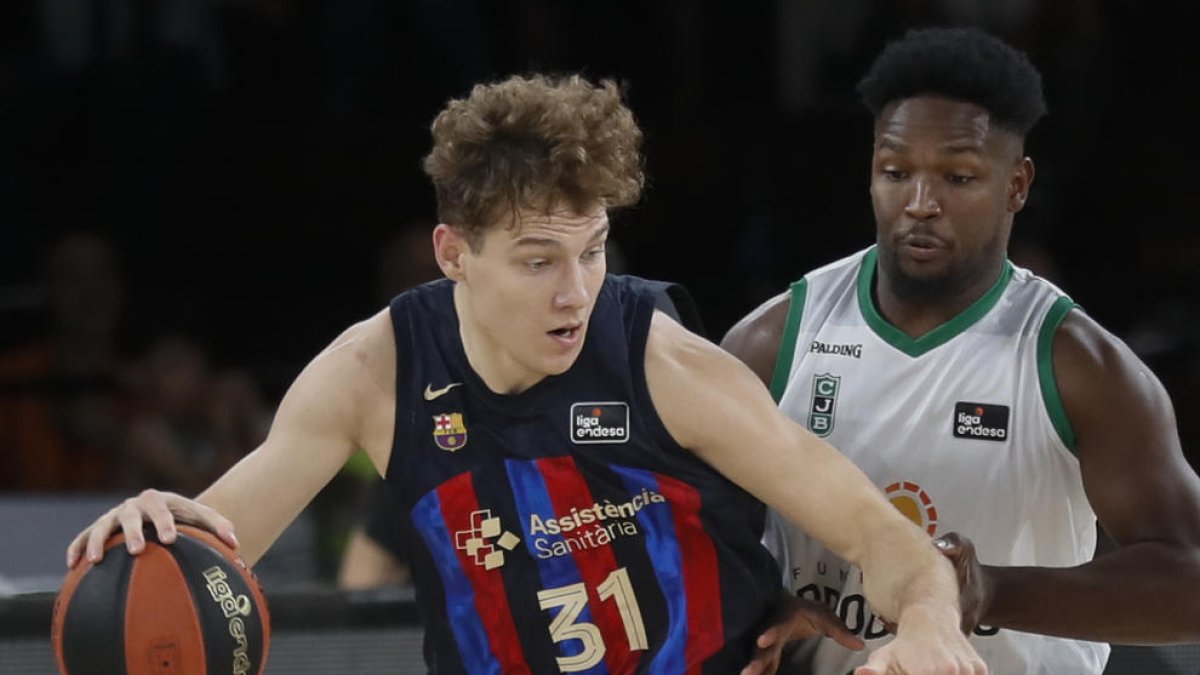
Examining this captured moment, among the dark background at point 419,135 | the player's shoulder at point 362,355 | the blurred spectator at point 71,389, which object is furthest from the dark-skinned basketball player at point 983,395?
the dark background at point 419,135

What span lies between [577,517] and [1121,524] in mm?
851

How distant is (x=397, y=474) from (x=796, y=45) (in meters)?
4.31

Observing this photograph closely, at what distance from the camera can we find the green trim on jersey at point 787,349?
349 centimetres

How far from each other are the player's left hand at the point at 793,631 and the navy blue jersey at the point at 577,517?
0.12 feet

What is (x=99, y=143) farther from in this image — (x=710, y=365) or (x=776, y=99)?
(x=710, y=365)

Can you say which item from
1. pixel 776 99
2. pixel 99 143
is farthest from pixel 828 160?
pixel 99 143

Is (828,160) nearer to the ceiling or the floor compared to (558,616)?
nearer to the ceiling

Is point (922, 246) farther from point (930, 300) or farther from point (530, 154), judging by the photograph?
point (530, 154)

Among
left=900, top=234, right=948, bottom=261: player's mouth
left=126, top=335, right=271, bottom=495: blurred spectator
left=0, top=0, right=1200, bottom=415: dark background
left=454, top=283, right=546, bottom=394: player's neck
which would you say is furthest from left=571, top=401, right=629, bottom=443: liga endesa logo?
left=0, top=0, right=1200, bottom=415: dark background

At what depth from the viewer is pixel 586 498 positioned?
10.0ft

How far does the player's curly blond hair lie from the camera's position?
9.68 ft

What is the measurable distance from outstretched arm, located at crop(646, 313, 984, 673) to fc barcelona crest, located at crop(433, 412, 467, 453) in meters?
0.30

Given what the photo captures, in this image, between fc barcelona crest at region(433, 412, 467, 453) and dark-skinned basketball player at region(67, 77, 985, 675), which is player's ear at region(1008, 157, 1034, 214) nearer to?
dark-skinned basketball player at region(67, 77, 985, 675)

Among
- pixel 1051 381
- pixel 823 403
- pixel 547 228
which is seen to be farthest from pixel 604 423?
pixel 1051 381
